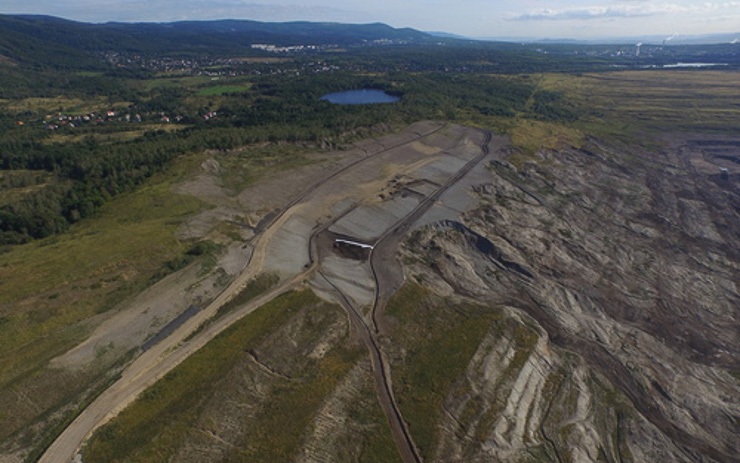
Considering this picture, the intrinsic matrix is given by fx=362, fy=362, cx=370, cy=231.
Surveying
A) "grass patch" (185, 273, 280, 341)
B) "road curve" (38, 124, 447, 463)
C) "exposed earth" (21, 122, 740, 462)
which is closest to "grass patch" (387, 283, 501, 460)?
"exposed earth" (21, 122, 740, 462)

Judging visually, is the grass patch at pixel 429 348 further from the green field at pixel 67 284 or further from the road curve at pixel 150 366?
the green field at pixel 67 284

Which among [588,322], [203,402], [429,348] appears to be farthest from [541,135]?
[203,402]

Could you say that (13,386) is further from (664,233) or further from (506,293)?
(664,233)

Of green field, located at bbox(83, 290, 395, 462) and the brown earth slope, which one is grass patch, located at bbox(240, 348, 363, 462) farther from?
the brown earth slope

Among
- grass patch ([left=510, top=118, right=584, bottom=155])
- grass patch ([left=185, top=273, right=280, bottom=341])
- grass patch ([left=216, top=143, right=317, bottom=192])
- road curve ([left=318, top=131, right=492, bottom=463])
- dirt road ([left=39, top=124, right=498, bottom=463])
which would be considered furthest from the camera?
grass patch ([left=510, top=118, right=584, bottom=155])

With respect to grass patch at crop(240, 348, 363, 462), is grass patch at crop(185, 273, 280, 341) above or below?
above

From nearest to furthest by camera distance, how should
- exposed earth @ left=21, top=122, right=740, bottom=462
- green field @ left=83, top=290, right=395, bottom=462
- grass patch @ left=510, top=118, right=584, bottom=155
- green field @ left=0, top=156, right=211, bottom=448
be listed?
green field @ left=83, top=290, right=395, bottom=462 < green field @ left=0, top=156, right=211, bottom=448 < exposed earth @ left=21, top=122, right=740, bottom=462 < grass patch @ left=510, top=118, right=584, bottom=155

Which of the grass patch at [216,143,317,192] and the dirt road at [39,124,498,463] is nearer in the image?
the dirt road at [39,124,498,463]

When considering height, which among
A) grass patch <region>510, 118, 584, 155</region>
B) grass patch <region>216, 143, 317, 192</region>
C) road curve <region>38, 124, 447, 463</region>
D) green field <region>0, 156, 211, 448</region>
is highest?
grass patch <region>510, 118, 584, 155</region>

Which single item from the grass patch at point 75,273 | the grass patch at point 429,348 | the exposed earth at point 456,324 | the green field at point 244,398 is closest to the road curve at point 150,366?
the exposed earth at point 456,324
